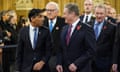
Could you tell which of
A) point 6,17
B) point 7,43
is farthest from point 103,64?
point 6,17

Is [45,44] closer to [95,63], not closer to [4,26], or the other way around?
[95,63]

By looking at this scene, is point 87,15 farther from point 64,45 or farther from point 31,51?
point 31,51

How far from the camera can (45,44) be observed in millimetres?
5766

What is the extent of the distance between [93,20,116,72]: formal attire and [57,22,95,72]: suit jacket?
1.05 metres

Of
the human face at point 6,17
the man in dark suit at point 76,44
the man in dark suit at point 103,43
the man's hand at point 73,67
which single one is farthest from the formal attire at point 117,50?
the human face at point 6,17

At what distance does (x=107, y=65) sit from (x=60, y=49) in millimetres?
1221

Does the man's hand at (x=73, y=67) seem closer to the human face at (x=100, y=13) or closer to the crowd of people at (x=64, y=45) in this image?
Result: the crowd of people at (x=64, y=45)

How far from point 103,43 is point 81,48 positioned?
1.12 metres

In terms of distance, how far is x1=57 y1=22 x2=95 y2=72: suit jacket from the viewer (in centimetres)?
553

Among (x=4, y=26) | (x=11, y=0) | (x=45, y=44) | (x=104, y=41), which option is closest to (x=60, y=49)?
(x=45, y=44)

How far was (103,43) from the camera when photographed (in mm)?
6633

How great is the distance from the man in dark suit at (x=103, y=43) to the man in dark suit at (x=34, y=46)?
125cm

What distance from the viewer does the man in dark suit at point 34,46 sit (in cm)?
569

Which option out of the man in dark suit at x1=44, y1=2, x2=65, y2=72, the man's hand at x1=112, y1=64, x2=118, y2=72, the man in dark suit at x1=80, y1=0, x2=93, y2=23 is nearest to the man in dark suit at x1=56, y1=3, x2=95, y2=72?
the man's hand at x1=112, y1=64, x2=118, y2=72
